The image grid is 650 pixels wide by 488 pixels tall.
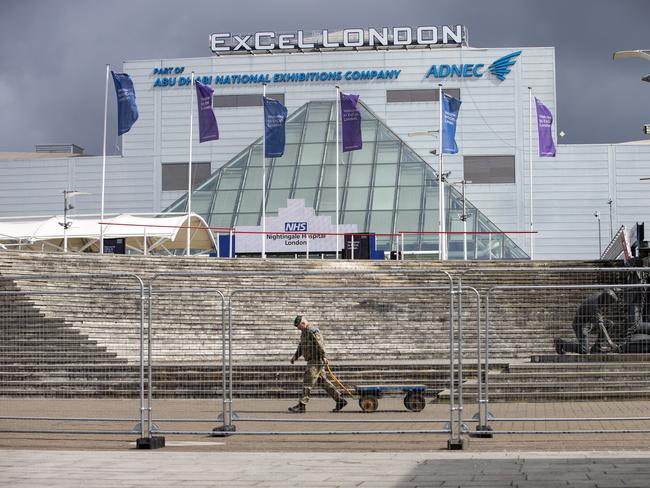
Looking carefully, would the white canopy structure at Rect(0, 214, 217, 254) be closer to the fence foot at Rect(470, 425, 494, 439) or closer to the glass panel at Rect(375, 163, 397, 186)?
the glass panel at Rect(375, 163, 397, 186)

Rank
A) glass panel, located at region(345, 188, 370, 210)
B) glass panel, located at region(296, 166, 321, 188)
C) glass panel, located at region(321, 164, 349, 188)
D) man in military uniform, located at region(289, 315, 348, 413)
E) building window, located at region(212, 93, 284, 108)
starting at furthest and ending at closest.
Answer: building window, located at region(212, 93, 284, 108), glass panel, located at region(321, 164, 349, 188), glass panel, located at region(296, 166, 321, 188), glass panel, located at region(345, 188, 370, 210), man in military uniform, located at region(289, 315, 348, 413)

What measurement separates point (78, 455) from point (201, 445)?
154cm

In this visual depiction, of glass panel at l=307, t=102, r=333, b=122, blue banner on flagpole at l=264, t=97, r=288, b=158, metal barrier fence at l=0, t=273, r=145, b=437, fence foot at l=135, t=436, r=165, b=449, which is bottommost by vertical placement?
fence foot at l=135, t=436, r=165, b=449

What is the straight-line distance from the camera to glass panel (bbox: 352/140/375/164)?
54344 millimetres

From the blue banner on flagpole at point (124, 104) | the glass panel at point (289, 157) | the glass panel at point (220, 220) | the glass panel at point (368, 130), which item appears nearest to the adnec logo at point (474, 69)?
the glass panel at point (368, 130)

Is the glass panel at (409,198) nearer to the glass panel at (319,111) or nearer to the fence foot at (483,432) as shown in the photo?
the glass panel at (319,111)

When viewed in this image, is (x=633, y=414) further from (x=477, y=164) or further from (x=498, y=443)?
(x=477, y=164)

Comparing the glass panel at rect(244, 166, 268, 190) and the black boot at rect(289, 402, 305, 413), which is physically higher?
the glass panel at rect(244, 166, 268, 190)

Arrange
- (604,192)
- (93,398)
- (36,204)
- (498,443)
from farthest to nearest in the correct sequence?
(36,204), (604,192), (93,398), (498,443)

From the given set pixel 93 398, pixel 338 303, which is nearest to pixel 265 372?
pixel 338 303

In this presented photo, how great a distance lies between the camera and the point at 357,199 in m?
52.6

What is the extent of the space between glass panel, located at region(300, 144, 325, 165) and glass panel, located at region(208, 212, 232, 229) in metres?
5.11

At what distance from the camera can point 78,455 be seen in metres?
11.0

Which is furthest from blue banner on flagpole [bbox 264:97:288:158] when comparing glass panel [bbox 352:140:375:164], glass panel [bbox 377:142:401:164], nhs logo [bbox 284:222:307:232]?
glass panel [bbox 352:140:375:164]
